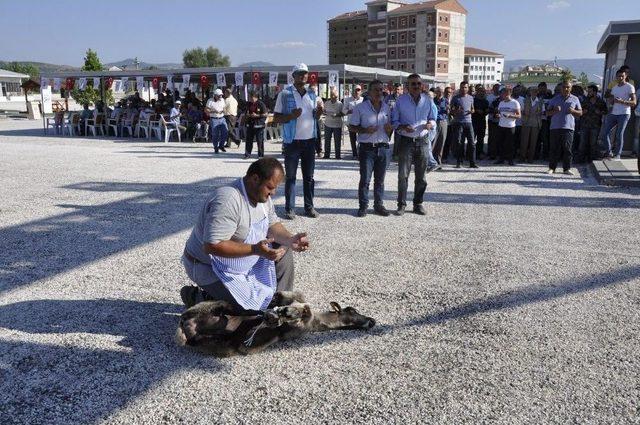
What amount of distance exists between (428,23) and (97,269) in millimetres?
116349

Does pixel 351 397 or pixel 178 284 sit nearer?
pixel 351 397

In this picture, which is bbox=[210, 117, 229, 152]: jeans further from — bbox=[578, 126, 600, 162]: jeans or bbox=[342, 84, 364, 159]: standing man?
bbox=[578, 126, 600, 162]: jeans

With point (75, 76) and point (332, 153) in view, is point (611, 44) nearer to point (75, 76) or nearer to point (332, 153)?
point (332, 153)

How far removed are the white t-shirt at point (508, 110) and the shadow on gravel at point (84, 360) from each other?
9.61m

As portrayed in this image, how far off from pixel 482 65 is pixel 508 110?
14511 centimetres

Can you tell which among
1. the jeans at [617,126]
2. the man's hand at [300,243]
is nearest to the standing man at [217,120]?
the jeans at [617,126]

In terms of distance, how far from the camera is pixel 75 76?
2388 cm

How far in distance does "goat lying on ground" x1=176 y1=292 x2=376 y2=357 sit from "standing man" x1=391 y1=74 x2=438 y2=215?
422 centimetres

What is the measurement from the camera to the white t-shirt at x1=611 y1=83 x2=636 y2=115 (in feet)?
37.9

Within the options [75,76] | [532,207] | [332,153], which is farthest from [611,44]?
[75,76]

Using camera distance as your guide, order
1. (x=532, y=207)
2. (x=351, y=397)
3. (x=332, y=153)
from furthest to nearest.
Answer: (x=332, y=153) → (x=532, y=207) → (x=351, y=397)

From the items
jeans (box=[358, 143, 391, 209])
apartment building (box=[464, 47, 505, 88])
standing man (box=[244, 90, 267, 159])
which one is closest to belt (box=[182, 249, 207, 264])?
jeans (box=[358, 143, 391, 209])

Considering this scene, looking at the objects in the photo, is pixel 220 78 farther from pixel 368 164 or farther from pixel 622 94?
pixel 368 164

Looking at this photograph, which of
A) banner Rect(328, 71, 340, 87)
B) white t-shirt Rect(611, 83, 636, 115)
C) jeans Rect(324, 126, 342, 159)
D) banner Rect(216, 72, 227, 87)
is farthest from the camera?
banner Rect(216, 72, 227, 87)
